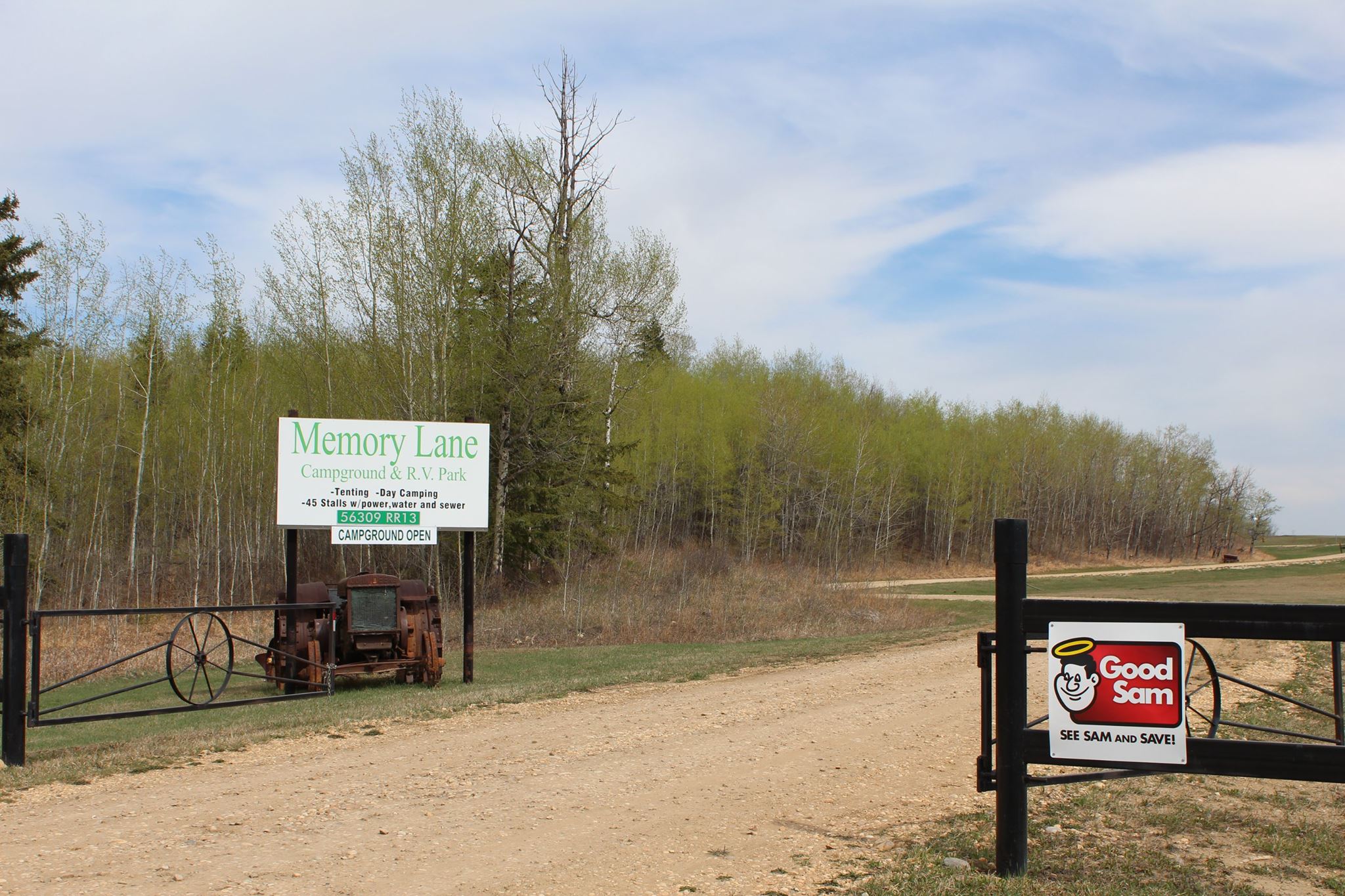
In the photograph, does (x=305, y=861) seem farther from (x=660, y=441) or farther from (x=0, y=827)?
(x=660, y=441)

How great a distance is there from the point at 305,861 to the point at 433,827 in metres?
0.88

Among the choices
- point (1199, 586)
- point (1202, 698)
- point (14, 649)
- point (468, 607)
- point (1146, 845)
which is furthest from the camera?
point (1199, 586)

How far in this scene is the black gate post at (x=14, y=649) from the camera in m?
7.91

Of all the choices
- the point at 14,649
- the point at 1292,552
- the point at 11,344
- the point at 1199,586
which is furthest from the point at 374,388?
the point at 1292,552

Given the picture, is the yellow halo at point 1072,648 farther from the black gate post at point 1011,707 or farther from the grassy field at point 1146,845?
the grassy field at point 1146,845

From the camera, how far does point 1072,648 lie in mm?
4750

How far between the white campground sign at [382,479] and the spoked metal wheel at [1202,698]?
959 centimetres

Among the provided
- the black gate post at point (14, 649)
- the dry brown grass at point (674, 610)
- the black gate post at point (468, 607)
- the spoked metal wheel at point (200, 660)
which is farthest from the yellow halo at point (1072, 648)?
the dry brown grass at point (674, 610)

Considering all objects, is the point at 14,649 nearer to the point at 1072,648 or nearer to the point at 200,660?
the point at 200,660

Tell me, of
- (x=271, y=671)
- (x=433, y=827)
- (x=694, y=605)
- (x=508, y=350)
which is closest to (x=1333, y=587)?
(x=694, y=605)

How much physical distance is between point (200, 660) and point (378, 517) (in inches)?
199

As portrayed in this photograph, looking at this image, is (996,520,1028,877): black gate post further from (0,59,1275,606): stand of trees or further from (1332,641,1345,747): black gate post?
(0,59,1275,606): stand of trees

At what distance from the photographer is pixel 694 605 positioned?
88.4ft

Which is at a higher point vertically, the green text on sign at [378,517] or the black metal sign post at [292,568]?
the green text on sign at [378,517]
